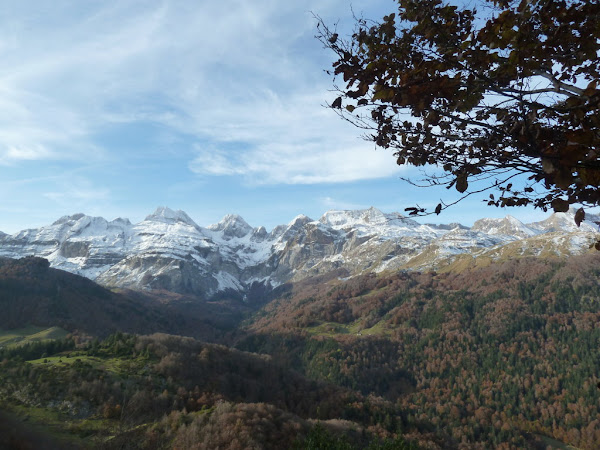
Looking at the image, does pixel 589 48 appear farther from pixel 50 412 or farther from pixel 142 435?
pixel 50 412

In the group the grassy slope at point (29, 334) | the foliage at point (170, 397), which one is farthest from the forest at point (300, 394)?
the grassy slope at point (29, 334)

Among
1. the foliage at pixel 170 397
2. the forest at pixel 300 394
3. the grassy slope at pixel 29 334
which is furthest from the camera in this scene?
the grassy slope at pixel 29 334

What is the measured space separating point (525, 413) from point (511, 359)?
107ft

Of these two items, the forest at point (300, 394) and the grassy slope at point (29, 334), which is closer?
the forest at point (300, 394)

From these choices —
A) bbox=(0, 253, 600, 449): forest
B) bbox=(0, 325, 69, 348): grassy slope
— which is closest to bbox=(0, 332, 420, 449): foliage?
bbox=(0, 253, 600, 449): forest

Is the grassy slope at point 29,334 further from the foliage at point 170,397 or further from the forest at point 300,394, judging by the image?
the foliage at point 170,397

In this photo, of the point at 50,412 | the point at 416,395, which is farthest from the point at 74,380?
the point at 416,395

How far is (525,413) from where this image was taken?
158875 millimetres

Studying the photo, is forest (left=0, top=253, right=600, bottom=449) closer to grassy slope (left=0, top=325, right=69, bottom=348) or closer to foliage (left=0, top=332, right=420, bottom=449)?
foliage (left=0, top=332, right=420, bottom=449)

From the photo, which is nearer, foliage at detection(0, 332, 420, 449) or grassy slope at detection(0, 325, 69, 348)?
foliage at detection(0, 332, 420, 449)

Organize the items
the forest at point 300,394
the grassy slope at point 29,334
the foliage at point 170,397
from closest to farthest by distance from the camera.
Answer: the foliage at point 170,397, the forest at point 300,394, the grassy slope at point 29,334

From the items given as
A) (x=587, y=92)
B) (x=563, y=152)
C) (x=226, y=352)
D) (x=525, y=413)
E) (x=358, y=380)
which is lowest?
(x=525, y=413)

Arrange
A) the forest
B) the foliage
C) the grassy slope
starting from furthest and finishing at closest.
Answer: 1. the grassy slope
2. the forest
3. the foliage

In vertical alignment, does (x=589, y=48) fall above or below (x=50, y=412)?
above
